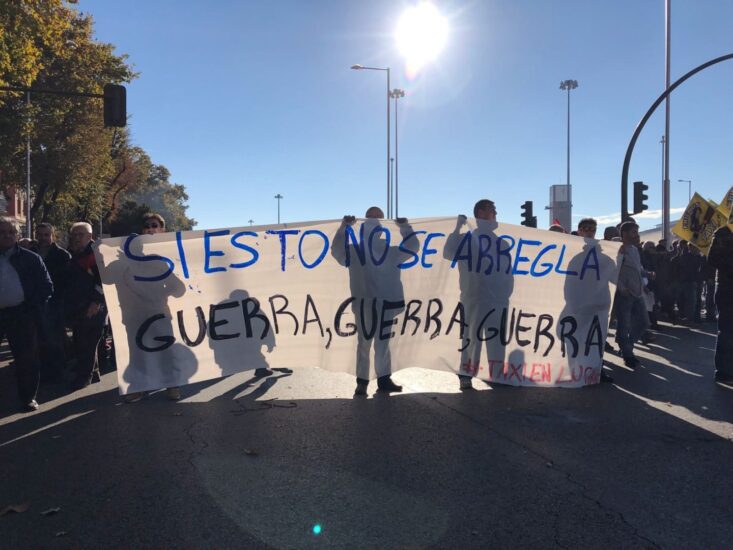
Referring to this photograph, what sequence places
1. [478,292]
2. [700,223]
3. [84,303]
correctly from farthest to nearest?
[700,223], [84,303], [478,292]

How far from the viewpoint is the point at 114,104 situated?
13.8 meters

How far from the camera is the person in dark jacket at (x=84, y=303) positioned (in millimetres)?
6121

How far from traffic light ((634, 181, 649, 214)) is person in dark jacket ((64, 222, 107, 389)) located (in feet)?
41.4

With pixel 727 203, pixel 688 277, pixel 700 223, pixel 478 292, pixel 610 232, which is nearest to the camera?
pixel 478 292

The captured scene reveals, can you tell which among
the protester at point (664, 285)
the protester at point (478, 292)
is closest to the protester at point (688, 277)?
the protester at point (664, 285)

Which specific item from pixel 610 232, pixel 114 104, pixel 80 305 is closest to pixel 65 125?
pixel 114 104

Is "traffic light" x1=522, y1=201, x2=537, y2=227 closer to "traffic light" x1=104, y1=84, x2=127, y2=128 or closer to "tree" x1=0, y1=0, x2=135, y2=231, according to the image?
"traffic light" x1=104, y1=84, x2=127, y2=128

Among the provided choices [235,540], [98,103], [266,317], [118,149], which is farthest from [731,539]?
[118,149]

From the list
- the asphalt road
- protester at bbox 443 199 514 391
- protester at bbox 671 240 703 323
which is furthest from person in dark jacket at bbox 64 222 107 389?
protester at bbox 671 240 703 323

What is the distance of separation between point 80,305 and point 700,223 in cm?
1059

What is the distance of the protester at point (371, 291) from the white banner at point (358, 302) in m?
0.01

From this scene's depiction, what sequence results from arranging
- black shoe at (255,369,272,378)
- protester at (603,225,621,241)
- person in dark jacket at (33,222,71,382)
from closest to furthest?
person in dark jacket at (33,222,71,382), black shoe at (255,369,272,378), protester at (603,225,621,241)

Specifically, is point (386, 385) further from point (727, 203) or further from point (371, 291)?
point (727, 203)

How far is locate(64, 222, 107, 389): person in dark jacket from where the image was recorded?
20.1 feet
